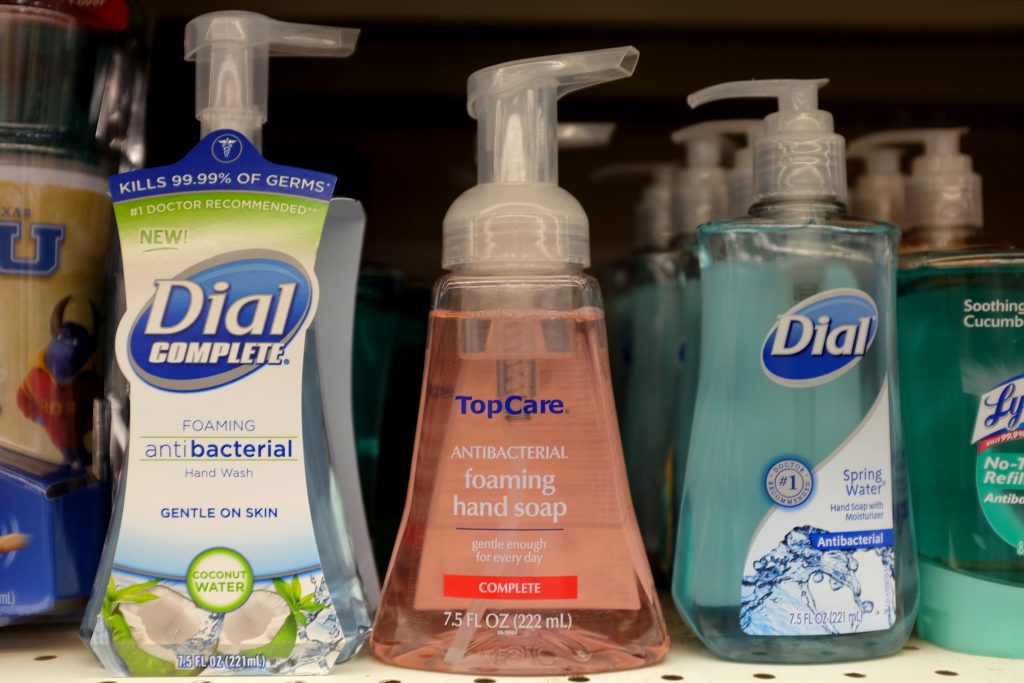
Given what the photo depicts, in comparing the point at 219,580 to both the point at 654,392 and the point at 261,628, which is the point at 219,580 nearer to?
the point at 261,628

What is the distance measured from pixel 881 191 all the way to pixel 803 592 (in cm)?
29

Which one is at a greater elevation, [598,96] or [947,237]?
[598,96]

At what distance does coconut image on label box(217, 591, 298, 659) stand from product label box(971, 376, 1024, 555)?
1.09 feet

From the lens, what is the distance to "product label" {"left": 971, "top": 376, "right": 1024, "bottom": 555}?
52 centimetres

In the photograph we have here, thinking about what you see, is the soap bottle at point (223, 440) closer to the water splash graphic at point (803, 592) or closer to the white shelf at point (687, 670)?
the white shelf at point (687, 670)

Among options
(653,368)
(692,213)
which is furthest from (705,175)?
(653,368)

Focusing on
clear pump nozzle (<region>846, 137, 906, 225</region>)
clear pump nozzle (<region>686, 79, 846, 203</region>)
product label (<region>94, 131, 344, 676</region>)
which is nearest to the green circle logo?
product label (<region>94, 131, 344, 676</region>)

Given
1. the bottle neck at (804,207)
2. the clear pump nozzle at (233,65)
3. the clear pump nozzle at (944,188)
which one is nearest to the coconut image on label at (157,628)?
the clear pump nozzle at (233,65)

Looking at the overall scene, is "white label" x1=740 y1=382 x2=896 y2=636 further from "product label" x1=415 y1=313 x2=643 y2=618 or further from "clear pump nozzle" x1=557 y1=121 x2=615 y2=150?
"clear pump nozzle" x1=557 y1=121 x2=615 y2=150

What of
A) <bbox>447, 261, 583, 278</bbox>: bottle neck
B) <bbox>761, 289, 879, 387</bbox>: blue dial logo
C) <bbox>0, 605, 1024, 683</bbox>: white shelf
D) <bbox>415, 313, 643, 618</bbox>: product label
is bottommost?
<bbox>0, 605, 1024, 683</bbox>: white shelf

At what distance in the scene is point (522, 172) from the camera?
1.75ft

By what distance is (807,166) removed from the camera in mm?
540

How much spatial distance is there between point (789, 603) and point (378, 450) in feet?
0.85

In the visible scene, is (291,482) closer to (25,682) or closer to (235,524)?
(235,524)
